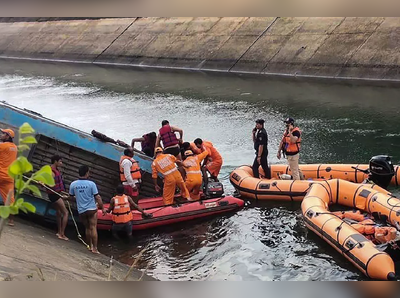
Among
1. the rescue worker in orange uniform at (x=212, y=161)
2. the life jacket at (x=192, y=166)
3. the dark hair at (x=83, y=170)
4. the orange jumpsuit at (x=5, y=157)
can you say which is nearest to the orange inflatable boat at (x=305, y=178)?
the rescue worker in orange uniform at (x=212, y=161)

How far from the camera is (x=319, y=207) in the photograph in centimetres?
960

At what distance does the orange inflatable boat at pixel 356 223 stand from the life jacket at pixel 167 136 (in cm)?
309

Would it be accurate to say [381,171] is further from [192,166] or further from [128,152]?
[128,152]

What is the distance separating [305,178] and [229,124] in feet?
25.0

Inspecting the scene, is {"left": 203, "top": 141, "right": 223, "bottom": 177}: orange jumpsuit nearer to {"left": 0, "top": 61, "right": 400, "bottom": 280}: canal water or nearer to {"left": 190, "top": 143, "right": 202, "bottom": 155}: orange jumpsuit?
{"left": 190, "top": 143, "right": 202, "bottom": 155}: orange jumpsuit

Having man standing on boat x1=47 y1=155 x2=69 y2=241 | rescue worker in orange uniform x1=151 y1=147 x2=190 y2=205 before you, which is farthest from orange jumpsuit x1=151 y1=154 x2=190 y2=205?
man standing on boat x1=47 y1=155 x2=69 y2=241

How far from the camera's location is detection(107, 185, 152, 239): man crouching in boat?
8.98 meters

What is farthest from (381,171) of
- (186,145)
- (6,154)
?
(6,154)

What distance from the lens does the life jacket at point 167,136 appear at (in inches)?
434

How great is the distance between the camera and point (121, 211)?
9.16 m

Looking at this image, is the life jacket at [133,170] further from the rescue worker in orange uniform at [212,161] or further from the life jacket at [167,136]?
the rescue worker in orange uniform at [212,161]

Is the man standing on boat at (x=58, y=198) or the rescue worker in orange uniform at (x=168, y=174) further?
the rescue worker in orange uniform at (x=168, y=174)

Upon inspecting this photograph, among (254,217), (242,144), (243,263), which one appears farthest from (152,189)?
(242,144)
